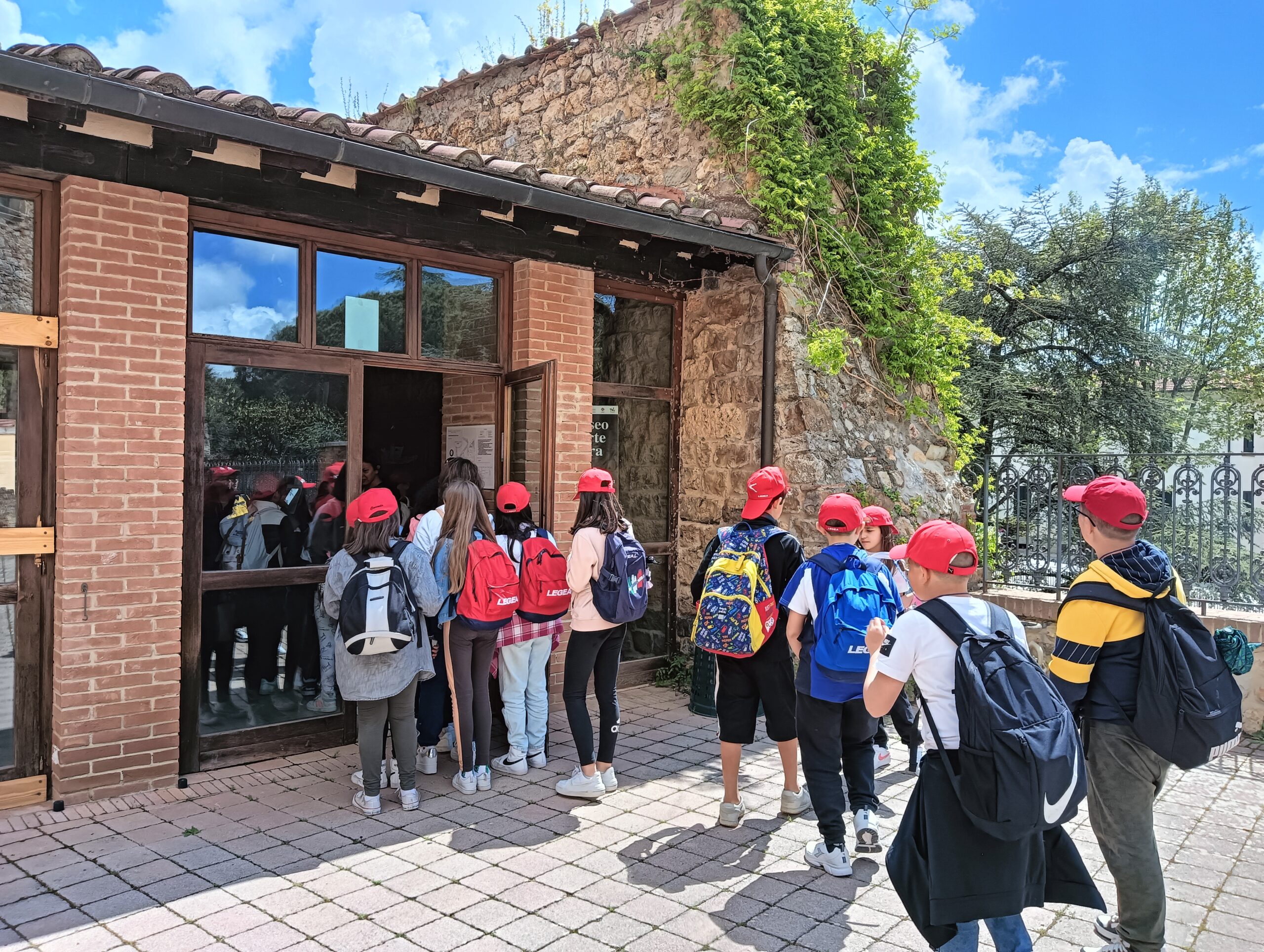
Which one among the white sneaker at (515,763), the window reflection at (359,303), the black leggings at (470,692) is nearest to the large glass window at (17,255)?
the window reflection at (359,303)

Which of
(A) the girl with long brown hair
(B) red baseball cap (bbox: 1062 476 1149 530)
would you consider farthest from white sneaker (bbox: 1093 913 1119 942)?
(A) the girl with long brown hair

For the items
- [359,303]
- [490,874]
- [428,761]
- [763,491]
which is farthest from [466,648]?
[359,303]

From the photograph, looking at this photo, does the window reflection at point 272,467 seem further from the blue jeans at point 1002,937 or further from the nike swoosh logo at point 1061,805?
the nike swoosh logo at point 1061,805

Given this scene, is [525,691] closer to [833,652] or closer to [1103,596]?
[833,652]

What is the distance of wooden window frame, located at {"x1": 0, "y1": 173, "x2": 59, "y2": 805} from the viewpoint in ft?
15.2

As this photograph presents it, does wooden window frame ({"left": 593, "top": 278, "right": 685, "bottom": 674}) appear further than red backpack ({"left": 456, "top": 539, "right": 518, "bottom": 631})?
Yes

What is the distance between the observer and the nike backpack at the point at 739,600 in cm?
438

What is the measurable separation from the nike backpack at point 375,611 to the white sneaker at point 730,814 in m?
1.87

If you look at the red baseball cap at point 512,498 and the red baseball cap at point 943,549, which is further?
the red baseball cap at point 512,498

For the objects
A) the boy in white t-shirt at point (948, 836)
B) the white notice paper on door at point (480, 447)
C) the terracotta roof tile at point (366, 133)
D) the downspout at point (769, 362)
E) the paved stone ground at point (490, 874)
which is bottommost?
the paved stone ground at point (490, 874)

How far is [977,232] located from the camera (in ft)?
44.2

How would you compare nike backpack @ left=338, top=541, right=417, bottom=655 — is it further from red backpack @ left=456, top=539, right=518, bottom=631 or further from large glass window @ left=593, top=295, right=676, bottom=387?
large glass window @ left=593, top=295, right=676, bottom=387

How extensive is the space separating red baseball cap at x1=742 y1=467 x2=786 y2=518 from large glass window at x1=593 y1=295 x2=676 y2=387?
303 centimetres

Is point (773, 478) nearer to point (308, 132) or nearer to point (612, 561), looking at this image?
point (612, 561)
